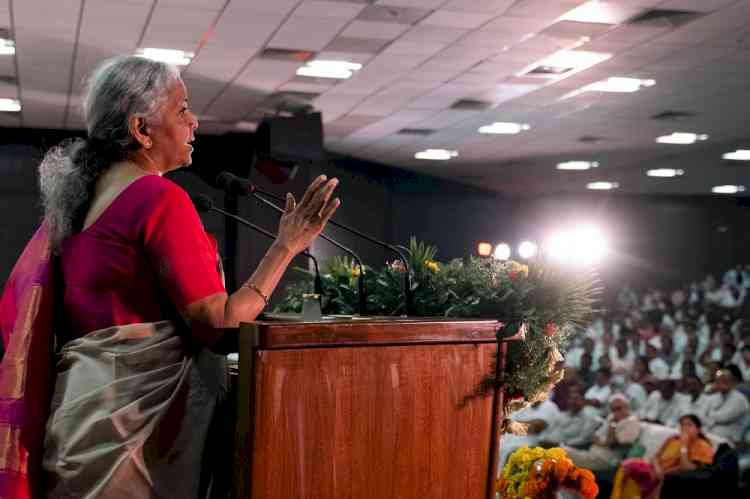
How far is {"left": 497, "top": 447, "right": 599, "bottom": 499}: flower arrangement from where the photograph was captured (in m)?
3.19

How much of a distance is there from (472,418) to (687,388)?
8.50 m

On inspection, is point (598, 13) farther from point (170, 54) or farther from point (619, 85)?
point (170, 54)

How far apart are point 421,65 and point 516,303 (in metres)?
7.68

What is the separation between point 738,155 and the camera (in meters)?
15.1

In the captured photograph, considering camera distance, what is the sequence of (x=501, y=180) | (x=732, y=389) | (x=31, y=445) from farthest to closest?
(x=501, y=180)
(x=732, y=389)
(x=31, y=445)

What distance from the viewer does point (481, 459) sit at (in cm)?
205

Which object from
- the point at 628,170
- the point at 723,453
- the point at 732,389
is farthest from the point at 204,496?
the point at 628,170

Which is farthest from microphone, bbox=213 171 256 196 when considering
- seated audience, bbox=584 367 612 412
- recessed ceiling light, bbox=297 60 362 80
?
seated audience, bbox=584 367 612 412

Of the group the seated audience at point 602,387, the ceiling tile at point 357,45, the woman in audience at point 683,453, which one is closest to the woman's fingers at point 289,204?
the woman in audience at point 683,453

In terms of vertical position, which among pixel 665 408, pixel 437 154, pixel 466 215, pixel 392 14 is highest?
pixel 392 14

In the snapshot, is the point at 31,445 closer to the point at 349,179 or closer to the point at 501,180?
the point at 349,179

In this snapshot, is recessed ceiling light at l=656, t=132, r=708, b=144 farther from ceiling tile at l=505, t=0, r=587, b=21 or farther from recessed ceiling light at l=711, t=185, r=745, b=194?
ceiling tile at l=505, t=0, r=587, b=21

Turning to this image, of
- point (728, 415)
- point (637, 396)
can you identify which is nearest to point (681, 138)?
point (637, 396)

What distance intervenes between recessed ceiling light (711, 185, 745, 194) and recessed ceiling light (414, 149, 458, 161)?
5350 millimetres
